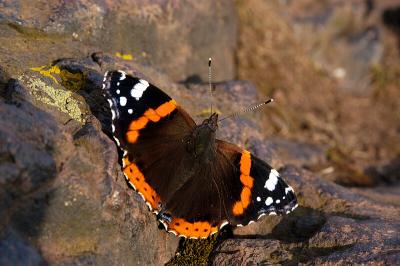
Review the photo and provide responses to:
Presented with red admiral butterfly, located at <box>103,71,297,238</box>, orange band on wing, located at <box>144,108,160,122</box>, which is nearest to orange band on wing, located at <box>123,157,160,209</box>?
red admiral butterfly, located at <box>103,71,297,238</box>

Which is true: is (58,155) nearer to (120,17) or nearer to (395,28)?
(120,17)

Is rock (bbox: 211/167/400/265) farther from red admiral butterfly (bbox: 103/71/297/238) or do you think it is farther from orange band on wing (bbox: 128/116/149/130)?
orange band on wing (bbox: 128/116/149/130)

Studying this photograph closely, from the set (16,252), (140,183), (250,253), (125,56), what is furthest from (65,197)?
(125,56)

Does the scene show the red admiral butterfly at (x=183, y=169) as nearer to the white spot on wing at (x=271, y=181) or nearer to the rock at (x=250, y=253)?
the white spot on wing at (x=271, y=181)

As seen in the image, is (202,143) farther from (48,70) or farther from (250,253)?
(48,70)

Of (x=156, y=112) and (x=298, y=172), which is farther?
(x=298, y=172)

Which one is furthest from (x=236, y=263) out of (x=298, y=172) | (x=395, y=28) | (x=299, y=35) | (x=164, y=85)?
(x=395, y=28)

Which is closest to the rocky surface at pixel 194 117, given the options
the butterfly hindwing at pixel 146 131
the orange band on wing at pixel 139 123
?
the butterfly hindwing at pixel 146 131
